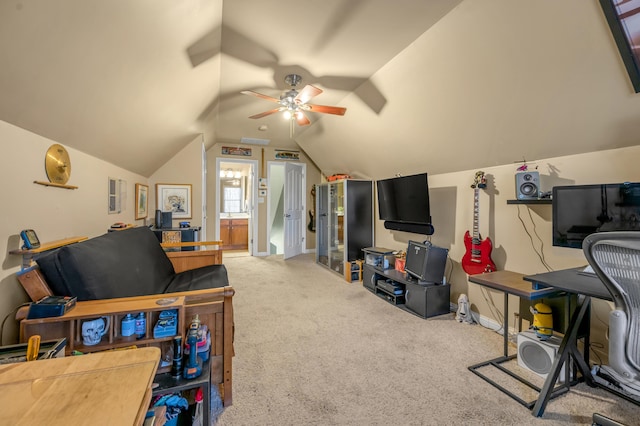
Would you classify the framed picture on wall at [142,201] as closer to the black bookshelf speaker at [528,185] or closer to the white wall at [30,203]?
the white wall at [30,203]

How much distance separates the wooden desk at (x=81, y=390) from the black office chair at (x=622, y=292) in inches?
67.0

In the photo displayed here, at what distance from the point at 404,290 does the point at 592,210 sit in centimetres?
191

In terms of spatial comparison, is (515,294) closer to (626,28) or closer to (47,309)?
(626,28)

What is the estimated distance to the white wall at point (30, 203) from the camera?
4.51 feet

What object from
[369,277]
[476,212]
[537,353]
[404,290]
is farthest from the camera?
[369,277]

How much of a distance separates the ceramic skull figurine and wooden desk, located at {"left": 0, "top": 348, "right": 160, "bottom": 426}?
577 mm

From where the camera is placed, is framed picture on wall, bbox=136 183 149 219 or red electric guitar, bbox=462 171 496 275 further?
framed picture on wall, bbox=136 183 149 219

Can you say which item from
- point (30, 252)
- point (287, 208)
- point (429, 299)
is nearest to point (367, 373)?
point (429, 299)

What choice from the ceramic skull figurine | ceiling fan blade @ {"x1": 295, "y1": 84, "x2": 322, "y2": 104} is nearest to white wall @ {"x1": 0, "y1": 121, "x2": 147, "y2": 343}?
the ceramic skull figurine

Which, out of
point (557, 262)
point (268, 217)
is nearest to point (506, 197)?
point (557, 262)

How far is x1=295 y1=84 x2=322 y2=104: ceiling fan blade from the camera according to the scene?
2.37m

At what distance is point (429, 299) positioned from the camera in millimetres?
2861

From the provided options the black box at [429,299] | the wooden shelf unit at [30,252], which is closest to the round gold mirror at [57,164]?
the wooden shelf unit at [30,252]

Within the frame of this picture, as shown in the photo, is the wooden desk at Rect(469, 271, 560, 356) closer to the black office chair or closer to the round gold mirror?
the black office chair
